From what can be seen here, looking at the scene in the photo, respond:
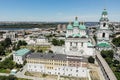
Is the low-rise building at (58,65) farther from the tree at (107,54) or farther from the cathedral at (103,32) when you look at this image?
the cathedral at (103,32)

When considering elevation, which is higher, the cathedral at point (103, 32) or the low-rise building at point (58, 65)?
the cathedral at point (103, 32)

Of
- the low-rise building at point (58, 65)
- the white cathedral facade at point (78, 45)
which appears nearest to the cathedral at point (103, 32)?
the white cathedral facade at point (78, 45)

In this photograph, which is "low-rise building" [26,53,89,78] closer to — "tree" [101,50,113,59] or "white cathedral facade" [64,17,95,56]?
"white cathedral facade" [64,17,95,56]

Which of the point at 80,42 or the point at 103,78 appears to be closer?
the point at 103,78

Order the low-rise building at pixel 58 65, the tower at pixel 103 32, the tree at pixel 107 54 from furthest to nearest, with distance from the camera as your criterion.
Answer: the tower at pixel 103 32 < the tree at pixel 107 54 < the low-rise building at pixel 58 65

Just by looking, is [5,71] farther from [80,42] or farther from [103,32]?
[103,32]

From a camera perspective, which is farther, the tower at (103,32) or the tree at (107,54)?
the tower at (103,32)

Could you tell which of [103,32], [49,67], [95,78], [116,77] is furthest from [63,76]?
[103,32]

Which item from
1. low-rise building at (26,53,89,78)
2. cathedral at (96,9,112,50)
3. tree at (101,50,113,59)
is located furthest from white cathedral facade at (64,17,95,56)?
low-rise building at (26,53,89,78)
